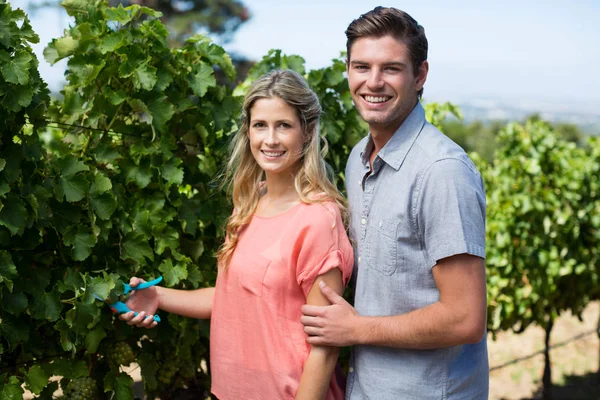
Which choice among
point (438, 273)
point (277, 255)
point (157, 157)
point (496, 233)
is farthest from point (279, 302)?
point (496, 233)

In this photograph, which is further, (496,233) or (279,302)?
(496,233)

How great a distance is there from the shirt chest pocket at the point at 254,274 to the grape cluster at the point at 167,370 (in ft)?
2.41

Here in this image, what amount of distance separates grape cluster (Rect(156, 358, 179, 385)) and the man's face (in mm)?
1311

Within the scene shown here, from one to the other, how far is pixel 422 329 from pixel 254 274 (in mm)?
554

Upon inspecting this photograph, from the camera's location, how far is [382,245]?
77.9 inches

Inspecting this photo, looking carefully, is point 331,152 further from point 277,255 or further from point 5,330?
point 5,330

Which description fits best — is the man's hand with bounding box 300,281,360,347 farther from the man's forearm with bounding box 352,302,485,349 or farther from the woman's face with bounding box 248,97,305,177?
the woman's face with bounding box 248,97,305,177

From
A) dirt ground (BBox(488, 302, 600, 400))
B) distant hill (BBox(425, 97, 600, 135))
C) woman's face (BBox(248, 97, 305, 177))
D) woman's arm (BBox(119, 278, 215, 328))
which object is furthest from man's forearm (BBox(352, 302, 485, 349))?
dirt ground (BBox(488, 302, 600, 400))

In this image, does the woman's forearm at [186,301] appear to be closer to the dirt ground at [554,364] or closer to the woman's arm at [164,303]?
the woman's arm at [164,303]

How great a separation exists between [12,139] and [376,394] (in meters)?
1.33

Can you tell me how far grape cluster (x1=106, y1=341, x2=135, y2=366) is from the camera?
241cm

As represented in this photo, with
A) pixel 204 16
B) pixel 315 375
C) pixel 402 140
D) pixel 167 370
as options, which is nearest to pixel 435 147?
pixel 402 140

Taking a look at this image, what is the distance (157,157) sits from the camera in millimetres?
2451

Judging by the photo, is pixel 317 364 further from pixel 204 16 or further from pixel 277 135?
pixel 204 16
